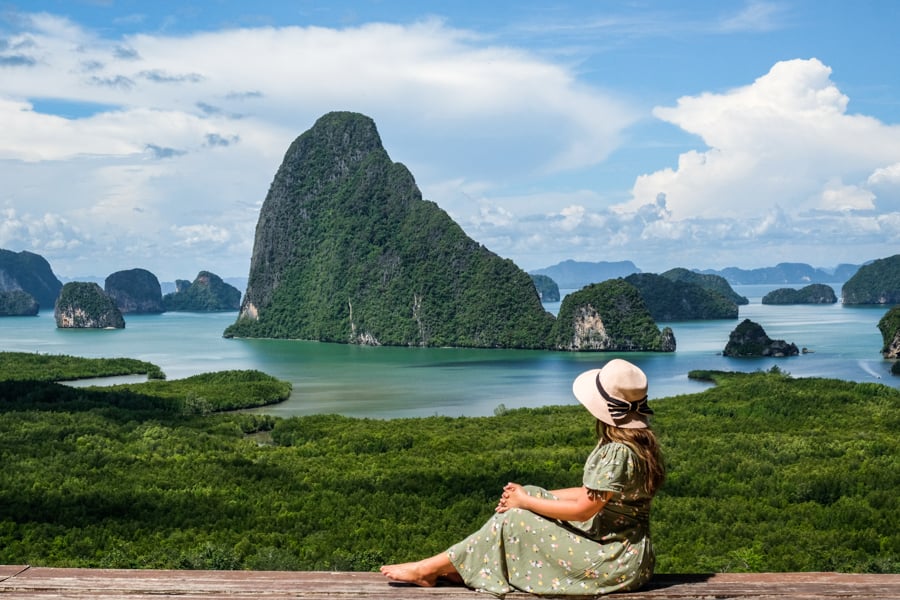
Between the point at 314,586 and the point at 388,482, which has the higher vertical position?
the point at 314,586

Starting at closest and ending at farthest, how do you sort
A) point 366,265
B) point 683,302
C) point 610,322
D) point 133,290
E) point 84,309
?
point 610,322 → point 366,265 → point 84,309 → point 683,302 → point 133,290

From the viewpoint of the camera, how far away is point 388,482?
17594mm

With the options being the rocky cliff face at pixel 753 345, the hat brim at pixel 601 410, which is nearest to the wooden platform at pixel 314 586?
the hat brim at pixel 601 410

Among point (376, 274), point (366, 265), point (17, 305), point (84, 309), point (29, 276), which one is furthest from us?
point (29, 276)

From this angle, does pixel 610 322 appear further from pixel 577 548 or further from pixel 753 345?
pixel 577 548

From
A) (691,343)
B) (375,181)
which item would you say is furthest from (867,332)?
(375,181)

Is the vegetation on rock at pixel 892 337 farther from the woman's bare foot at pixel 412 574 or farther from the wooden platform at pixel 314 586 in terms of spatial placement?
the woman's bare foot at pixel 412 574

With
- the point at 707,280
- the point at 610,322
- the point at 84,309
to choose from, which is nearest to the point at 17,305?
the point at 84,309

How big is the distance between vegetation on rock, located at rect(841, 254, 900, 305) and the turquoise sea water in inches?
1500

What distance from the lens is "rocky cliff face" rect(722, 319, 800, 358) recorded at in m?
60.1

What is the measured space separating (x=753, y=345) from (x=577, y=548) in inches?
2379

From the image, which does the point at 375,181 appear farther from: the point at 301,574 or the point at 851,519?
the point at 301,574

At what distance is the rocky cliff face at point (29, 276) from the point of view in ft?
541

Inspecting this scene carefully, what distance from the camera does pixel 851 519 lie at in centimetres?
1438
